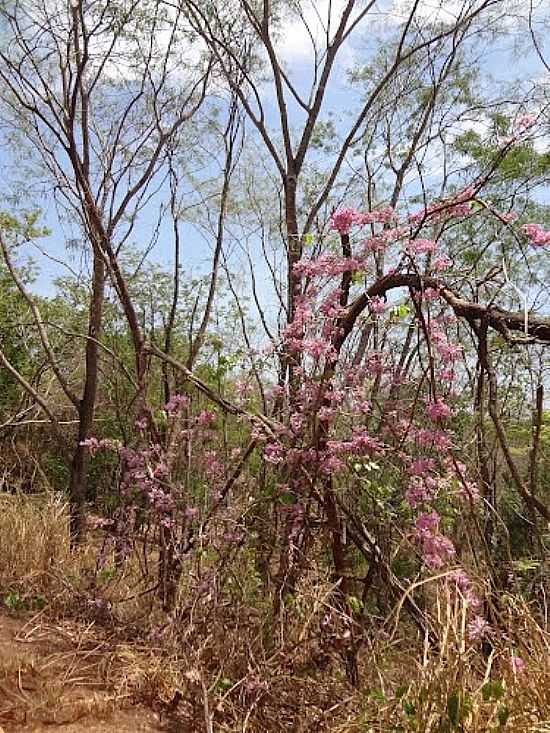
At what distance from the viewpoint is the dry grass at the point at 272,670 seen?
2.09 metres

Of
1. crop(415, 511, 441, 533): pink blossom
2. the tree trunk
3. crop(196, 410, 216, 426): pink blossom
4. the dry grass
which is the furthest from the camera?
the tree trunk

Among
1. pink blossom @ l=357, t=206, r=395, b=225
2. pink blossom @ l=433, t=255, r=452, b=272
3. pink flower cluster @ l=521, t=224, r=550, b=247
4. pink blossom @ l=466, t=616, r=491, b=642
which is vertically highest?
pink blossom @ l=357, t=206, r=395, b=225

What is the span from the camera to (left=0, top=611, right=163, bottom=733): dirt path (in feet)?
8.98

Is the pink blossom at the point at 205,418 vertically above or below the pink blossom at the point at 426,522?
above

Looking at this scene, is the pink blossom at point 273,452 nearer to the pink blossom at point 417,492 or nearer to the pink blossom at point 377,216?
the pink blossom at point 417,492

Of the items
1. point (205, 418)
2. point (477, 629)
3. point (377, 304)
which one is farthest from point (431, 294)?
point (205, 418)

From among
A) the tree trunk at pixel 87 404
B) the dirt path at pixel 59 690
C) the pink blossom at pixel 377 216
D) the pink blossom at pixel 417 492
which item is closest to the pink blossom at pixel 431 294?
the pink blossom at pixel 377 216

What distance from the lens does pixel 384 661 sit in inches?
109

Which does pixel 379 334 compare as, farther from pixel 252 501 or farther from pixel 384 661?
pixel 384 661

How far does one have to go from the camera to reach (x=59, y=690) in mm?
2963

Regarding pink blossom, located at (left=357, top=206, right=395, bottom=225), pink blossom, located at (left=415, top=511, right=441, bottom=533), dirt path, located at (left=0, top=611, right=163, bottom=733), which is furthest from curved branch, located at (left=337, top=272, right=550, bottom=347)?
dirt path, located at (left=0, top=611, right=163, bottom=733)

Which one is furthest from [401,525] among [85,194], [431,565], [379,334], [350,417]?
[85,194]

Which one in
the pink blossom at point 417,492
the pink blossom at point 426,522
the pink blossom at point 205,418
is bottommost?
the pink blossom at point 426,522

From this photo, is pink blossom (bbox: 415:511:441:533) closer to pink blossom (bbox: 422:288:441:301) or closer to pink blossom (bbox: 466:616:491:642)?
pink blossom (bbox: 466:616:491:642)
